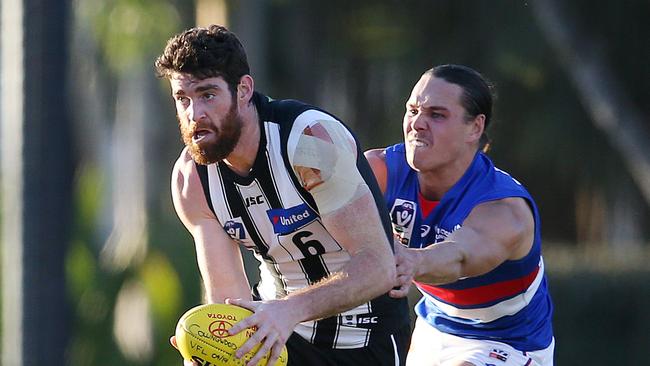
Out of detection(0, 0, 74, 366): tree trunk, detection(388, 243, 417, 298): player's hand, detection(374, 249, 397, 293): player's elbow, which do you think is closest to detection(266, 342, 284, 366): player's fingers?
detection(374, 249, 397, 293): player's elbow

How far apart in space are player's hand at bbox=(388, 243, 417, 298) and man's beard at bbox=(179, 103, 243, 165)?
0.88 metres

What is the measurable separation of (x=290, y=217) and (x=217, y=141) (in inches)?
18.3

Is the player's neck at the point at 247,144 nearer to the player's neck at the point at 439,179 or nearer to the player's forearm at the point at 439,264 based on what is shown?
the player's forearm at the point at 439,264

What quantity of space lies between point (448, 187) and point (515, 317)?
72 cm

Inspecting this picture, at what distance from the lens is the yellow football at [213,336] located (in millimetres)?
4773

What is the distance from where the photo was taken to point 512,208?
252 inches

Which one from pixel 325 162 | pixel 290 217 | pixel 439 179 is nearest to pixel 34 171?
pixel 439 179

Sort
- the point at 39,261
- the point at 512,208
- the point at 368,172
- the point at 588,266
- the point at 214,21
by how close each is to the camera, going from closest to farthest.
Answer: the point at 368,172, the point at 512,208, the point at 39,261, the point at 588,266, the point at 214,21

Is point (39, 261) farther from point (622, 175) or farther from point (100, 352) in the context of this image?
point (622, 175)

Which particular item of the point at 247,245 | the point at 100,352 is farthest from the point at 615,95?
the point at 247,245

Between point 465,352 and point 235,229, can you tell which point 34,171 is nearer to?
point 235,229

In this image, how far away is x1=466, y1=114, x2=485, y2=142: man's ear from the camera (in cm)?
678

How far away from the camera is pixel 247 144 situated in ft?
17.5

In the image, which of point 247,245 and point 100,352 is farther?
point 100,352
